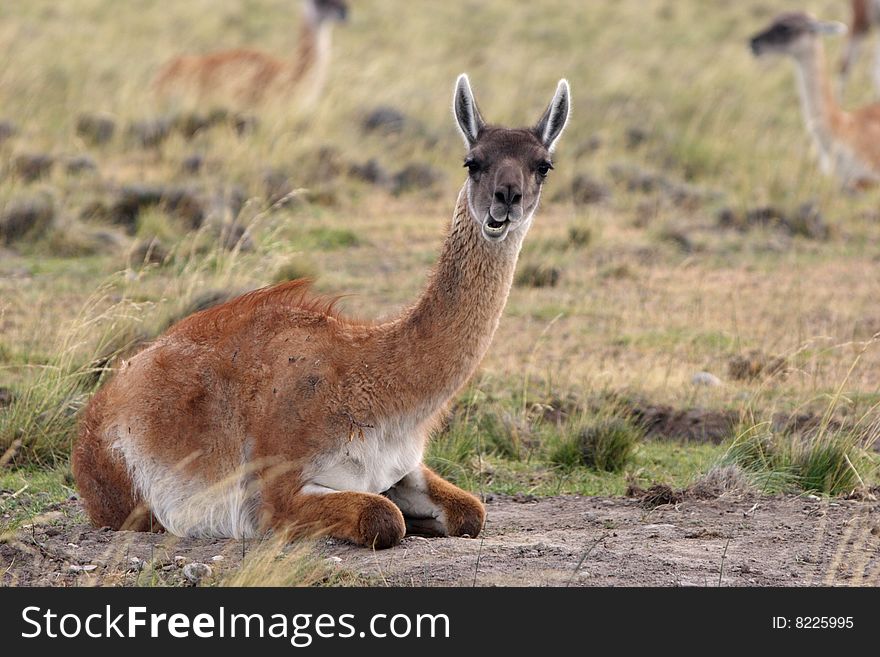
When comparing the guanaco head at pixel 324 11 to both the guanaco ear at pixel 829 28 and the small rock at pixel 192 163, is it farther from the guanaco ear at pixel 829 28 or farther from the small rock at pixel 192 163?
the guanaco ear at pixel 829 28

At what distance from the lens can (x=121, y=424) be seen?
6066 mm

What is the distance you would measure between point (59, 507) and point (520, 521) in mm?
2068

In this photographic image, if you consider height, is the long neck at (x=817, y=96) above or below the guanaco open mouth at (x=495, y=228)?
below

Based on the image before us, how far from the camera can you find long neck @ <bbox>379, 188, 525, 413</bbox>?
589 cm

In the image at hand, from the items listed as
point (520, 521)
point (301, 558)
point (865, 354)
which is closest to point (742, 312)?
point (865, 354)

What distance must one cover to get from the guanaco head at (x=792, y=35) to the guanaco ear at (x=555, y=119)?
1079 centimetres

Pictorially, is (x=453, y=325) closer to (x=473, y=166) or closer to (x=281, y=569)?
(x=473, y=166)

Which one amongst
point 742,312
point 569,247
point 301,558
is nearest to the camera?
point 301,558

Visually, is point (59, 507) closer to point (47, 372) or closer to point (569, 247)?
point (47, 372)

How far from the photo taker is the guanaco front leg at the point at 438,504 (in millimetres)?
6176

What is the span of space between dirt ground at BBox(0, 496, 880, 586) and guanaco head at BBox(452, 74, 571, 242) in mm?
1268

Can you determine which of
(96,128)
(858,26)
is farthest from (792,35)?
(858,26)

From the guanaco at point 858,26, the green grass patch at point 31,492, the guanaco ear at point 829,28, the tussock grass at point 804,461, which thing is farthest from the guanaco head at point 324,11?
the tussock grass at point 804,461

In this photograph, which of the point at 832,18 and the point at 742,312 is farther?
the point at 832,18
